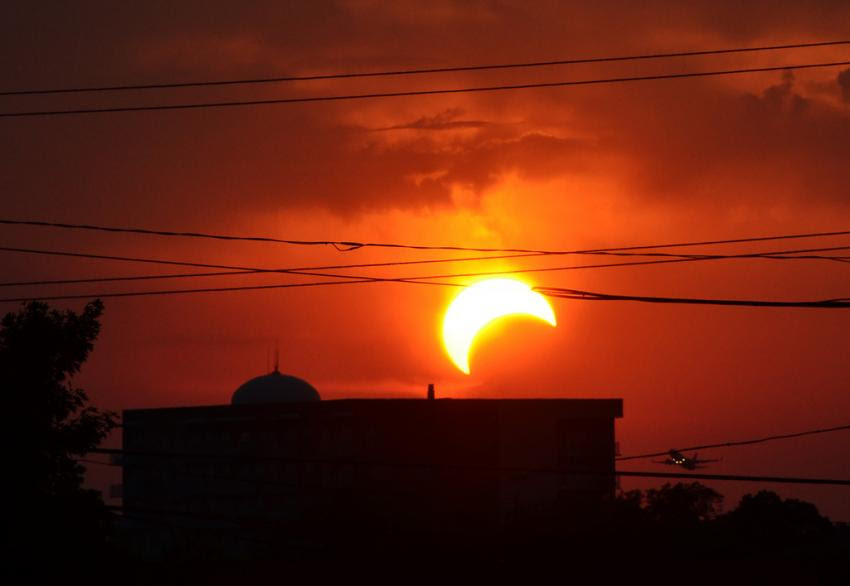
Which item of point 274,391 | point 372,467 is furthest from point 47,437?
point 274,391

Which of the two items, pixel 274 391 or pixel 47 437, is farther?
pixel 274 391

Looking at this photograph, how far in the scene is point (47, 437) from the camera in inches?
1185

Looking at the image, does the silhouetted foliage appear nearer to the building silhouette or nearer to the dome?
the building silhouette

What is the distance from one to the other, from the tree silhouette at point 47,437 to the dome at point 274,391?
73.1 metres

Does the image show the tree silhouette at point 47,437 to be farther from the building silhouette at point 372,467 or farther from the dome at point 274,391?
the dome at point 274,391

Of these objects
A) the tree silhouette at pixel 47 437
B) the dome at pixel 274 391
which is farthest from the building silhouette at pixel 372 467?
the tree silhouette at pixel 47 437

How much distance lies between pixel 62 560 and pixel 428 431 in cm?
6397

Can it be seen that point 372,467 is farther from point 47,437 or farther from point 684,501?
point 47,437

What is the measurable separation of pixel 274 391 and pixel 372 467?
20.4 meters

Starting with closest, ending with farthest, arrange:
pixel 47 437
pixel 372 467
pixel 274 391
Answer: pixel 47 437 < pixel 372 467 < pixel 274 391

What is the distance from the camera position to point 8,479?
29.8 metres

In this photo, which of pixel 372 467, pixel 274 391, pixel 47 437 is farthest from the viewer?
pixel 274 391

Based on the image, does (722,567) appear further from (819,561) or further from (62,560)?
(62,560)

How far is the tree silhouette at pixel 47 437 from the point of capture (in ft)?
96.9
